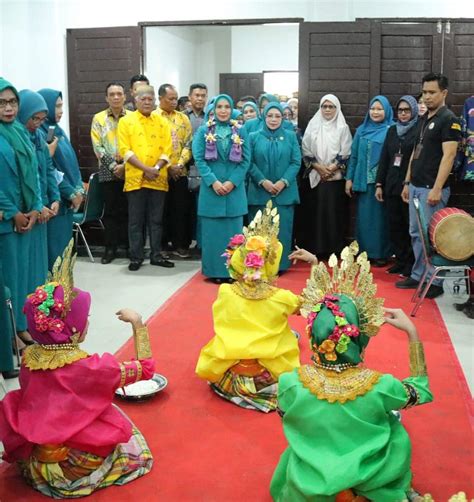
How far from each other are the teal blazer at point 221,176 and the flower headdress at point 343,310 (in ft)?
10.1

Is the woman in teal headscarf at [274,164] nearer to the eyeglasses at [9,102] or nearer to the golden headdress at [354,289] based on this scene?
the eyeglasses at [9,102]

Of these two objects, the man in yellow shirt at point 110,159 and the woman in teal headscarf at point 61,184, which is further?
the man in yellow shirt at point 110,159

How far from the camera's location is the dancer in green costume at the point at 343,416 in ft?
6.57

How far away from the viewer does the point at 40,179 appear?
13.3 ft

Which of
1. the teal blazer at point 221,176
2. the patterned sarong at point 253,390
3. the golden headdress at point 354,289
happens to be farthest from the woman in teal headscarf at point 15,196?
the golden headdress at point 354,289

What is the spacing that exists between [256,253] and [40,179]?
1665mm

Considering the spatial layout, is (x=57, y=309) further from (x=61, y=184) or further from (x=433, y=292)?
(x=433, y=292)

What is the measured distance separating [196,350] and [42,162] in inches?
58.0

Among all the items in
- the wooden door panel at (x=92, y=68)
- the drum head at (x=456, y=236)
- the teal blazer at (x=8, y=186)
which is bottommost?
the drum head at (x=456, y=236)

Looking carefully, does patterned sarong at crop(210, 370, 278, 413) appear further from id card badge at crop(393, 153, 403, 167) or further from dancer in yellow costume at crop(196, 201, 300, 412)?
id card badge at crop(393, 153, 403, 167)

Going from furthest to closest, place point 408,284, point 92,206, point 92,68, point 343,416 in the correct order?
1. point 92,68
2. point 92,206
3. point 408,284
4. point 343,416

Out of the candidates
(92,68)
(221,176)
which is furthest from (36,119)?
(92,68)

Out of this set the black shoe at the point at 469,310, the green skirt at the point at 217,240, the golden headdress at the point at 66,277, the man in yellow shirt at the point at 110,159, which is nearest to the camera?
the golden headdress at the point at 66,277

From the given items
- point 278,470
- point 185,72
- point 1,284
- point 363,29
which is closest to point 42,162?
point 1,284
